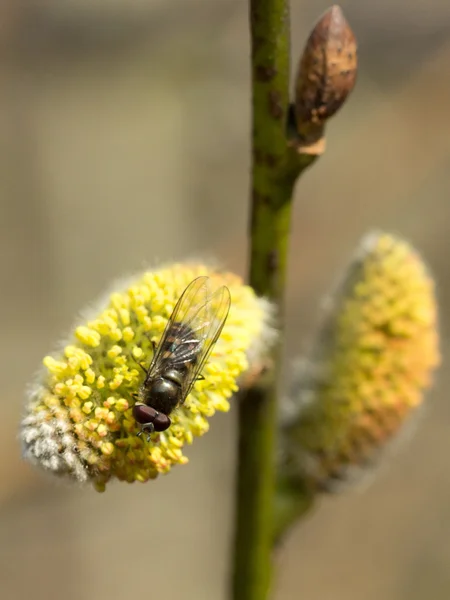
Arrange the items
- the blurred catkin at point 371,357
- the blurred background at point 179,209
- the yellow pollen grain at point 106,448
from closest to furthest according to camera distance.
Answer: the yellow pollen grain at point 106,448, the blurred catkin at point 371,357, the blurred background at point 179,209

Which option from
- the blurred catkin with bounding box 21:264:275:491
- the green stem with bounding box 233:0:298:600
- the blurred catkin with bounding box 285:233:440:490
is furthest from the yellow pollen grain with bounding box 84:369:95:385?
the blurred catkin with bounding box 285:233:440:490

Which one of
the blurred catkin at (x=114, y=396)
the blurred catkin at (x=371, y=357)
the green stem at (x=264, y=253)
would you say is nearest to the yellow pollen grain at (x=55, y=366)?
the blurred catkin at (x=114, y=396)

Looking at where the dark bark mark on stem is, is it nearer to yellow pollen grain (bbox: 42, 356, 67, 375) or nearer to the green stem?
the green stem

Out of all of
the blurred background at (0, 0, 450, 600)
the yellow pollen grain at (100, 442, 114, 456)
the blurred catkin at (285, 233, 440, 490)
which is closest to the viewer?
the yellow pollen grain at (100, 442, 114, 456)

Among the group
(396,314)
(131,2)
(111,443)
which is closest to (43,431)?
(111,443)

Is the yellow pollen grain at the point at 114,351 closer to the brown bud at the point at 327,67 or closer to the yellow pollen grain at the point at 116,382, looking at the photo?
the yellow pollen grain at the point at 116,382

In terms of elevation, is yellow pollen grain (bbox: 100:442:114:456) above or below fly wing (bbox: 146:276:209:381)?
below

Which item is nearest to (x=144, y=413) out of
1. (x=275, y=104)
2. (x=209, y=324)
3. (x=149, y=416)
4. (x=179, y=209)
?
(x=149, y=416)

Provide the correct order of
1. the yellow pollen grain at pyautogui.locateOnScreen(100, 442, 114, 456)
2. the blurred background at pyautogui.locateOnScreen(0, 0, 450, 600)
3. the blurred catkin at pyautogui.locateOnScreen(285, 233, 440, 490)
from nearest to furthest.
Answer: the yellow pollen grain at pyautogui.locateOnScreen(100, 442, 114, 456), the blurred catkin at pyautogui.locateOnScreen(285, 233, 440, 490), the blurred background at pyautogui.locateOnScreen(0, 0, 450, 600)
